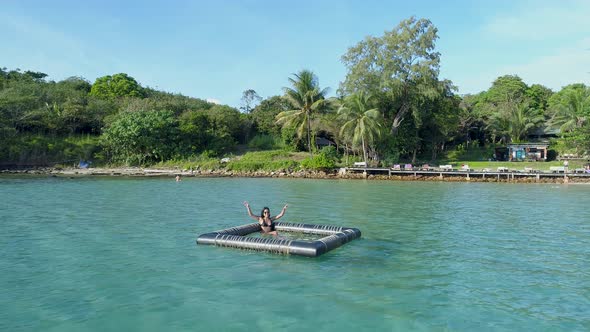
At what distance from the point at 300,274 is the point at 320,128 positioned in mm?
41423

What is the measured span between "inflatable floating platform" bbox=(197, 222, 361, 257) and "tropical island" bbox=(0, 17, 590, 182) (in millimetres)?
30026

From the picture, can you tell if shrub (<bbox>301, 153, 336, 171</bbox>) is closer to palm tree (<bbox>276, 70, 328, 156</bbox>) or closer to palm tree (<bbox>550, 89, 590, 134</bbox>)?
palm tree (<bbox>276, 70, 328, 156</bbox>)

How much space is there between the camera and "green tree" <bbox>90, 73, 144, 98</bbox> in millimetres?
70262

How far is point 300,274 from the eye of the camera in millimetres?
11172

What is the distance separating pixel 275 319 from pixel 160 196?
21.1 meters

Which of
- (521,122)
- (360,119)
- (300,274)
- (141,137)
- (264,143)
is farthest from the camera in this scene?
(264,143)

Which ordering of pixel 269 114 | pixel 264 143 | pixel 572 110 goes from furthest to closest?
pixel 269 114 → pixel 264 143 → pixel 572 110

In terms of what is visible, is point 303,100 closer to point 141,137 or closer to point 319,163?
point 319,163

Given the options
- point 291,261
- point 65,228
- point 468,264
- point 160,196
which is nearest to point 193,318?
point 291,261

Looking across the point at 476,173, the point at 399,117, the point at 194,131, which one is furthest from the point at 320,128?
the point at 476,173

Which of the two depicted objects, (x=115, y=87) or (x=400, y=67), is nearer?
(x=400, y=67)

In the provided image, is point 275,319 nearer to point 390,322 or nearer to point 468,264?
point 390,322

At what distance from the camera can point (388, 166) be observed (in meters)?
48.3

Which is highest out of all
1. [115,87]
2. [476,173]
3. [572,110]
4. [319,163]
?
[115,87]
